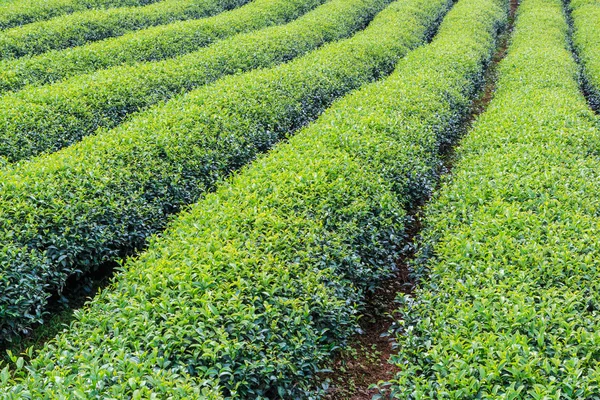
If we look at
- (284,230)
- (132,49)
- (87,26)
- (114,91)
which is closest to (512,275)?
(284,230)

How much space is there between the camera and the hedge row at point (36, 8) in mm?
15359

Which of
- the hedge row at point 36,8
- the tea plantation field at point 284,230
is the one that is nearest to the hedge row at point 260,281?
the tea plantation field at point 284,230

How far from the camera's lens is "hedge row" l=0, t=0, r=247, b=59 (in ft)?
43.5

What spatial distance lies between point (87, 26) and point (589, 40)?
1735cm

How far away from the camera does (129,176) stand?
7203 mm

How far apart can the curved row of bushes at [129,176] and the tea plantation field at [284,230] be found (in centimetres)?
4

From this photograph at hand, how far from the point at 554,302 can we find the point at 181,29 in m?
13.9

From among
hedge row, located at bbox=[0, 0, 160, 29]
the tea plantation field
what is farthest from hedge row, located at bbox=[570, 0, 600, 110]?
hedge row, located at bbox=[0, 0, 160, 29]

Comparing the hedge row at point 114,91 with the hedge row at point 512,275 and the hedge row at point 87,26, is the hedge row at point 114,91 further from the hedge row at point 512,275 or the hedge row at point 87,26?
the hedge row at point 512,275

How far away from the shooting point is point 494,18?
2170 cm

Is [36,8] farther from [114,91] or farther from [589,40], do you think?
[589,40]

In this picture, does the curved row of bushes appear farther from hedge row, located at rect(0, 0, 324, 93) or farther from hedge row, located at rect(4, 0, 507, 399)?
hedge row, located at rect(0, 0, 324, 93)

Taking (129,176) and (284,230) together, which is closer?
(284,230)

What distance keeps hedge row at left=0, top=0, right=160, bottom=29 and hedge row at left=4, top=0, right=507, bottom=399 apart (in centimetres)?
1225
